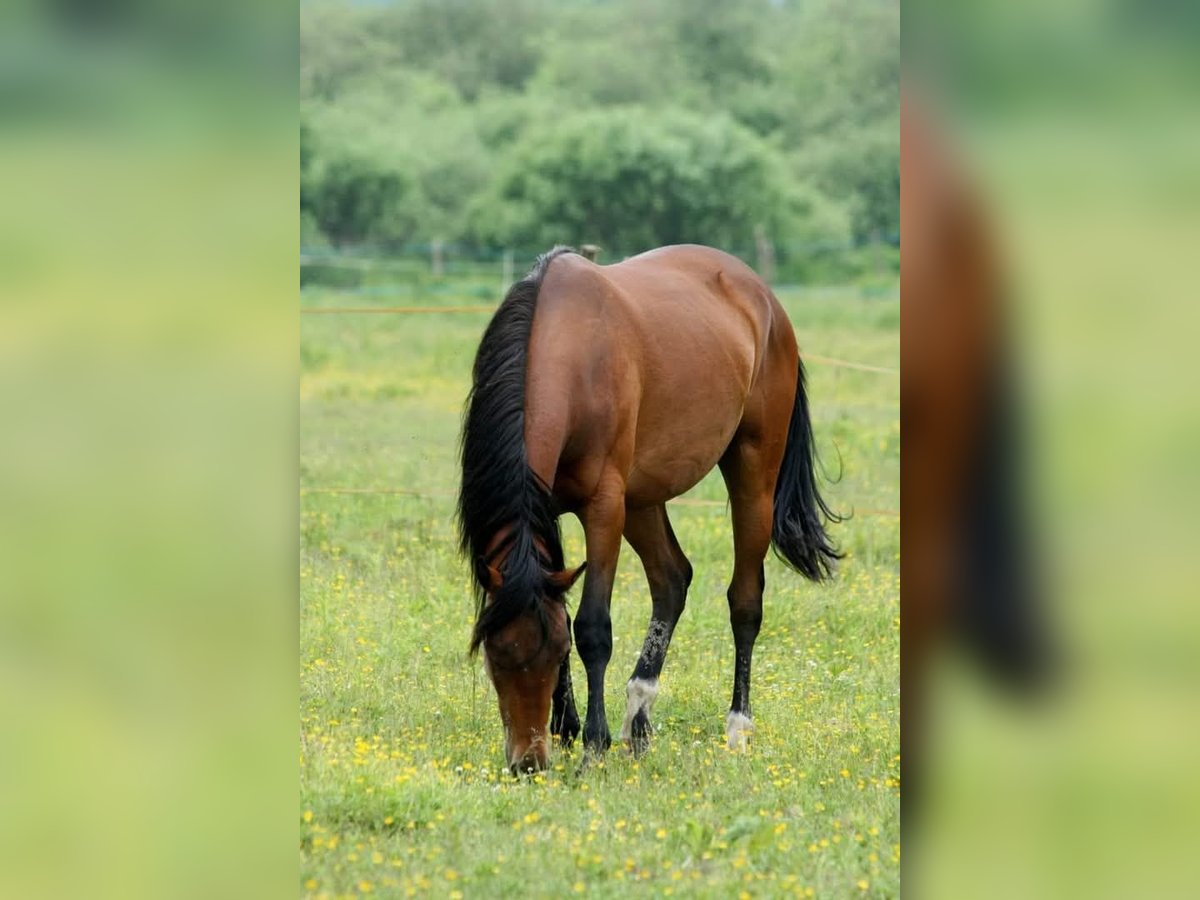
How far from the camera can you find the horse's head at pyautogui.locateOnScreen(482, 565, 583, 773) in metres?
4.26

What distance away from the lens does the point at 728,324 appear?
5.62 meters

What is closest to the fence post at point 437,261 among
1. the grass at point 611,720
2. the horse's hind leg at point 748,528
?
the grass at point 611,720

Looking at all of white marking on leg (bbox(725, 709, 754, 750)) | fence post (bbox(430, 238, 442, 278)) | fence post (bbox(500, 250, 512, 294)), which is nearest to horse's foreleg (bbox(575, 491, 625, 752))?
white marking on leg (bbox(725, 709, 754, 750))

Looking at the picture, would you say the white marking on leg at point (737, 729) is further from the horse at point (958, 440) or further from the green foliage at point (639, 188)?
the green foliage at point (639, 188)

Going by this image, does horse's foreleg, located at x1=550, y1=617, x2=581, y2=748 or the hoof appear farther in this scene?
the hoof

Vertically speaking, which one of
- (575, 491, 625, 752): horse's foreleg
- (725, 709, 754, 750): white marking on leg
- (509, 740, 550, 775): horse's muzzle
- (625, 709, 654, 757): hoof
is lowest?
(725, 709, 754, 750): white marking on leg

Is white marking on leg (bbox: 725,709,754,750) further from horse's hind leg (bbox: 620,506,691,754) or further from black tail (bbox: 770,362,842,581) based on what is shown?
black tail (bbox: 770,362,842,581)

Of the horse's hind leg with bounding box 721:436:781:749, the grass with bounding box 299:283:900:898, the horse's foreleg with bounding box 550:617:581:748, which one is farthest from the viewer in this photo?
the horse's hind leg with bounding box 721:436:781:749

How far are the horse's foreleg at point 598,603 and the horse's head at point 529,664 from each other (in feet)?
1.38

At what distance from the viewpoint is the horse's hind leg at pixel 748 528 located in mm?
5656

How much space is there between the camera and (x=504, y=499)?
172 inches

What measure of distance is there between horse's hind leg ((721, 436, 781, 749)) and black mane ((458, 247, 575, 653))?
1404mm

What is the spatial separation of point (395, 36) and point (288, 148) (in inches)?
1468

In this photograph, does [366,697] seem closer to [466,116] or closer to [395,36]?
[466,116]
